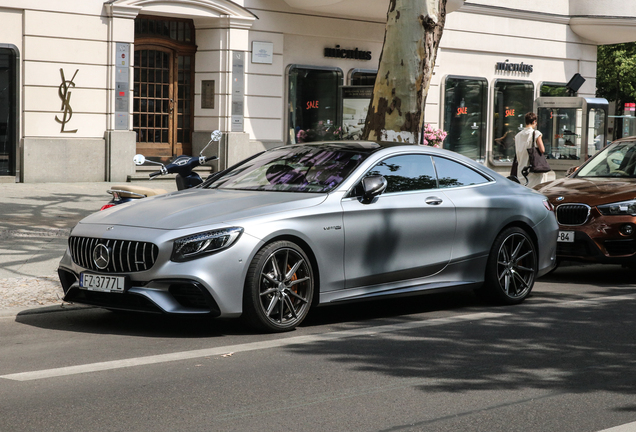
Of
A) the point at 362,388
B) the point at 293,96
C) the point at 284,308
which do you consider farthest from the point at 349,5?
the point at 362,388

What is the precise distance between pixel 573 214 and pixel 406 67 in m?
3.28

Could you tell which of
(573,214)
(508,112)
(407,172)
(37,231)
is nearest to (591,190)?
(573,214)

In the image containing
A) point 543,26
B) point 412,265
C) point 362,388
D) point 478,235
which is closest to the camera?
point 362,388

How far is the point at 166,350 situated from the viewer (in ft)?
20.4

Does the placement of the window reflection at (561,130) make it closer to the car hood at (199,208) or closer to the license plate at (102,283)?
the car hood at (199,208)

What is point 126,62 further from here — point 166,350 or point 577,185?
point 166,350

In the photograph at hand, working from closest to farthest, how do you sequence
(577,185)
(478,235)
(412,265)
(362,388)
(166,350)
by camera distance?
(362,388) → (166,350) → (412,265) → (478,235) → (577,185)

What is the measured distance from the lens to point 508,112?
28.7 metres

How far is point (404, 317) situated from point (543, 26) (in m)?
23.3

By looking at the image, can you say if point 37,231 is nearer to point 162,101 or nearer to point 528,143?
point 528,143

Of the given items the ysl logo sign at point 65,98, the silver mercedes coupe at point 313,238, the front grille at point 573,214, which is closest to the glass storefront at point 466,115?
the ysl logo sign at point 65,98

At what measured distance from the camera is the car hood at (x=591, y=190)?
10211 millimetres

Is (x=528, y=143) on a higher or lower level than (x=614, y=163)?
higher

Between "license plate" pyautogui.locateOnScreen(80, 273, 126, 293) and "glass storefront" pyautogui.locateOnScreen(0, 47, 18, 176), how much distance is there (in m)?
12.7
